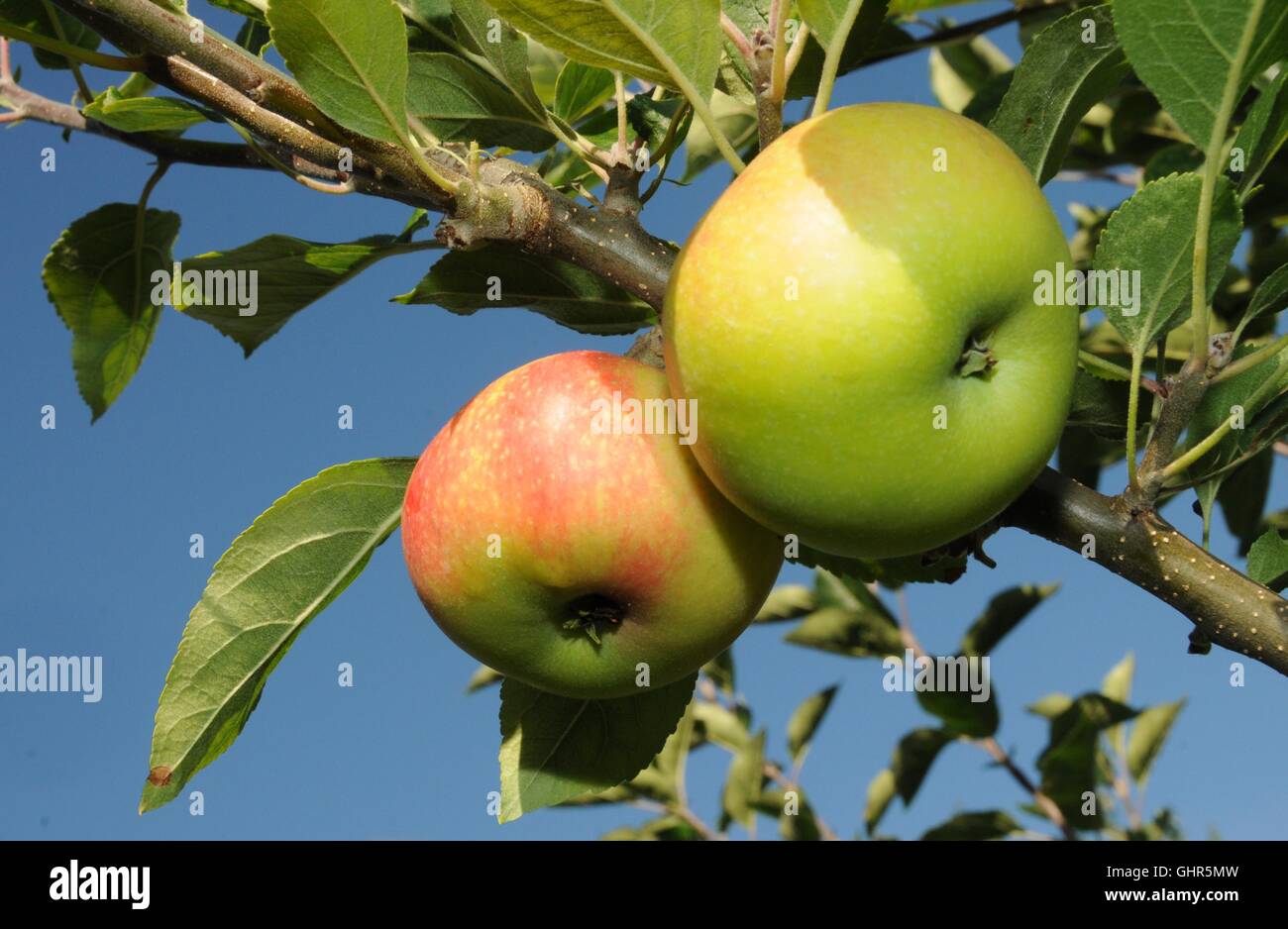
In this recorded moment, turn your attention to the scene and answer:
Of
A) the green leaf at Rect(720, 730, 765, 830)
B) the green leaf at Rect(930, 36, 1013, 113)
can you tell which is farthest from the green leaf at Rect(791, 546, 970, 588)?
the green leaf at Rect(930, 36, 1013, 113)

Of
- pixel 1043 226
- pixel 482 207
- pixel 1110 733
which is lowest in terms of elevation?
pixel 1110 733

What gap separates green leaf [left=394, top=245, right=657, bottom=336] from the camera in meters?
1.59

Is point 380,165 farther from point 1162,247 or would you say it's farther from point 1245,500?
point 1245,500

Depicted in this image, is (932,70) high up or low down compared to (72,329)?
up

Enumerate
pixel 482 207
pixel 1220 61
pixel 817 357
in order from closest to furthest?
1. pixel 817 357
2. pixel 1220 61
3. pixel 482 207

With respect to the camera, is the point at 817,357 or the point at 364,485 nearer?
the point at 817,357

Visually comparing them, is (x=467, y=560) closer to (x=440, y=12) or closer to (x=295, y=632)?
(x=295, y=632)

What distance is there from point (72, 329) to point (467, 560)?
1292mm

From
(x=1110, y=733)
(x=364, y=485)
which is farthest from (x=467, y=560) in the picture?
(x=1110, y=733)

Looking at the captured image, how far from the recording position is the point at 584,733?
165 cm

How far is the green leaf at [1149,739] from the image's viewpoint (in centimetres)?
379

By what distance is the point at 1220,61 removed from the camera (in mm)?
1156

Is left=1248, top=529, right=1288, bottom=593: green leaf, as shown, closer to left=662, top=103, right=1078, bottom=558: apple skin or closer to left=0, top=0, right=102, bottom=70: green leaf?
left=662, top=103, right=1078, bottom=558: apple skin

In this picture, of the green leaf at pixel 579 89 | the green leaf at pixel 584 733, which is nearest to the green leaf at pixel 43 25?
the green leaf at pixel 579 89
